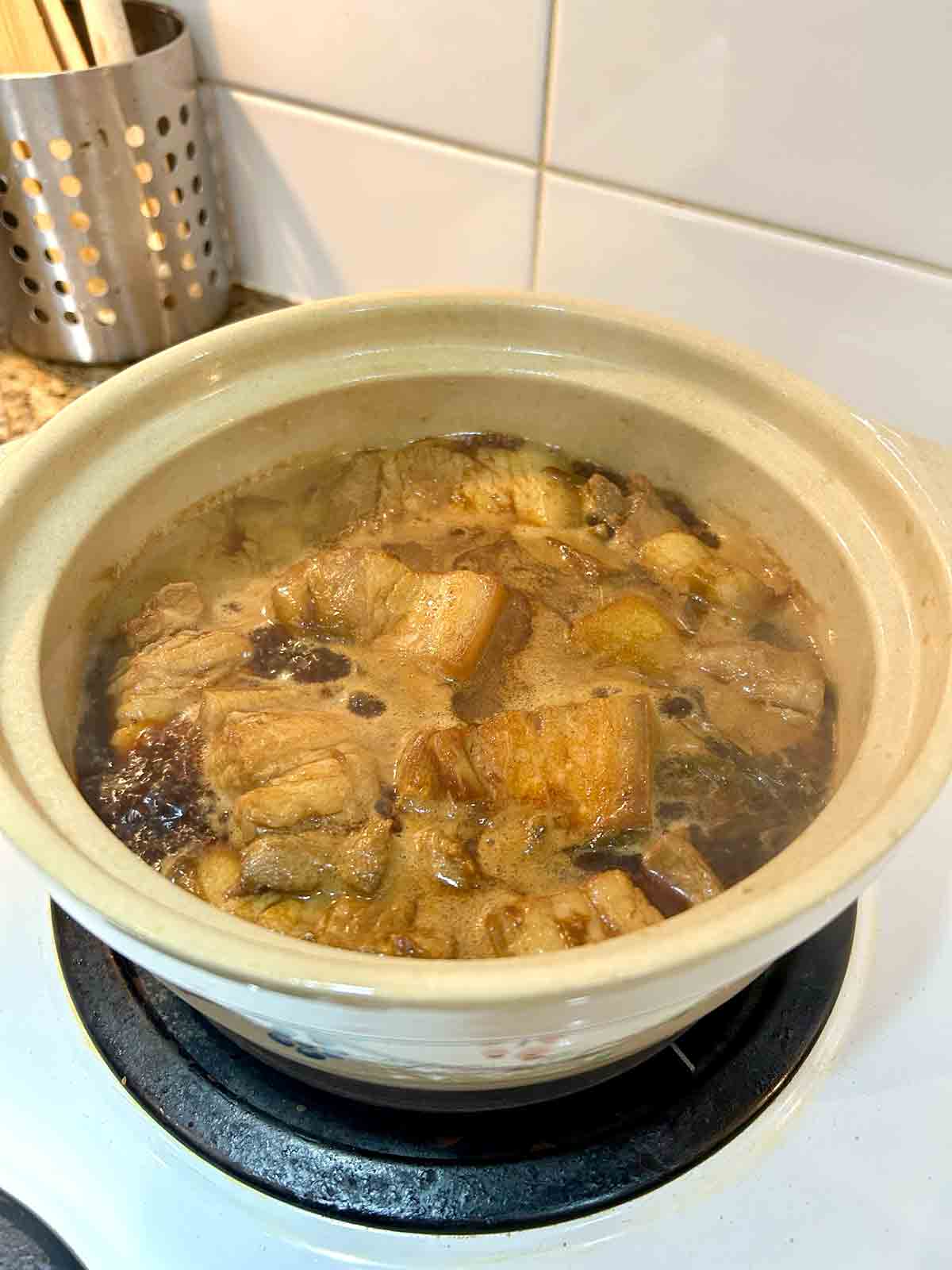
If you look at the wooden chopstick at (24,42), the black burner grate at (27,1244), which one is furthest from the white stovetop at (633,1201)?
the wooden chopstick at (24,42)

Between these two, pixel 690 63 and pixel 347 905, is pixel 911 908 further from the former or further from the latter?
pixel 690 63

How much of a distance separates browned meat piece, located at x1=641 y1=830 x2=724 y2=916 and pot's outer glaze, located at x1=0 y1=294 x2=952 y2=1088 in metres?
0.06

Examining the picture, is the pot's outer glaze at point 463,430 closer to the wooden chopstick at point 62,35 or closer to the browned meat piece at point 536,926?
the browned meat piece at point 536,926

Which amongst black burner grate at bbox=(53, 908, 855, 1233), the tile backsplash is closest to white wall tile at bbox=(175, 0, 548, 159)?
the tile backsplash

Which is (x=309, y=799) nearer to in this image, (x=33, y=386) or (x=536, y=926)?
(x=536, y=926)

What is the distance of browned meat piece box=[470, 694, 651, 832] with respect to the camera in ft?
1.97

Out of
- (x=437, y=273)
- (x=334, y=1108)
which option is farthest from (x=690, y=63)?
(x=334, y=1108)

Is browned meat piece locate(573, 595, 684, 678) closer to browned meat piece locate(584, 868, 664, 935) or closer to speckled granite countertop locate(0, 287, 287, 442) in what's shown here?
browned meat piece locate(584, 868, 664, 935)

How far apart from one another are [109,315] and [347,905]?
27.4 inches

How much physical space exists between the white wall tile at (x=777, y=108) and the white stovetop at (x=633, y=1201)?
59 cm

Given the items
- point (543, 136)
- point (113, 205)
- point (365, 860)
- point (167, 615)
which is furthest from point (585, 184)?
point (365, 860)

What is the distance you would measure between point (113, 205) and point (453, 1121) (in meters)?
0.81

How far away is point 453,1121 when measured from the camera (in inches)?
22.6

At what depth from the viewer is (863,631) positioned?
0.63 meters
